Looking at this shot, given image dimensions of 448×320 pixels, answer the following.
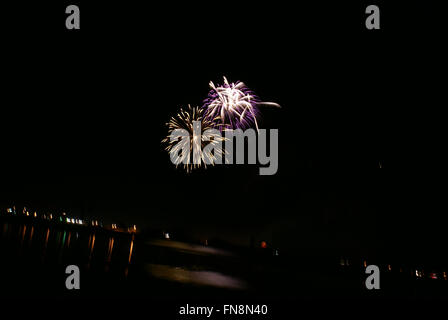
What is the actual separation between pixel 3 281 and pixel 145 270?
23.8 ft

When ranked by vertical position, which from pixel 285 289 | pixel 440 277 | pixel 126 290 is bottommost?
pixel 440 277

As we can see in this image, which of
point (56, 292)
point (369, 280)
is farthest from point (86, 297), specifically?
point (369, 280)

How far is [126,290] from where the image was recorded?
13258 mm

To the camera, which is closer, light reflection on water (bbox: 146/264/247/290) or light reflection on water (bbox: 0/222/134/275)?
light reflection on water (bbox: 146/264/247/290)

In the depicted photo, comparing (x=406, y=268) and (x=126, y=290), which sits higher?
(x=126, y=290)

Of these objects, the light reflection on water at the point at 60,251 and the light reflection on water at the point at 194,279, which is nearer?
the light reflection on water at the point at 194,279

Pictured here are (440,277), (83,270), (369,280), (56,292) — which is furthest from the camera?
(440,277)

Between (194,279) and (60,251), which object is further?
(60,251)
